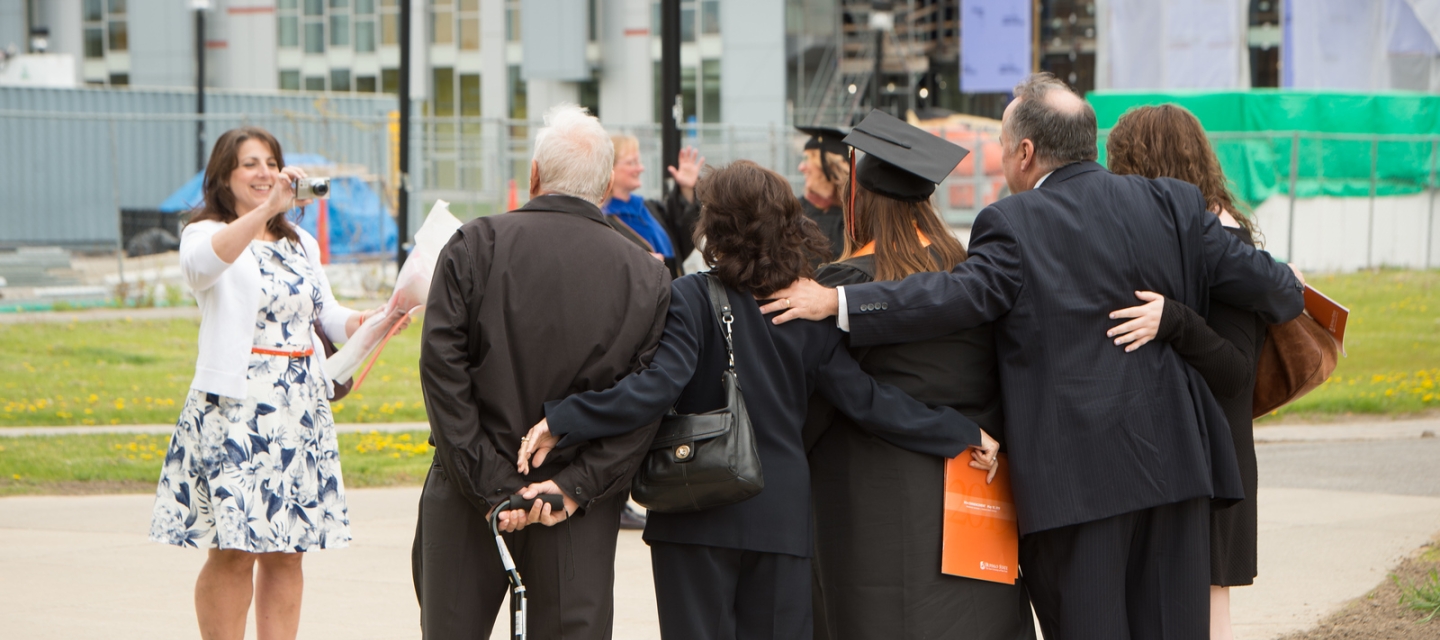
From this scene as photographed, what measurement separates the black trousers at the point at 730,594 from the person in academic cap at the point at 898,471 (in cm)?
18

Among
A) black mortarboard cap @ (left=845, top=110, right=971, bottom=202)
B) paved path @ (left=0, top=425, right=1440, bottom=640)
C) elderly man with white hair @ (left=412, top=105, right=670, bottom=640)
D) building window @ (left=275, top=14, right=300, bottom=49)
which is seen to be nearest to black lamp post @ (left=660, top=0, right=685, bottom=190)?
paved path @ (left=0, top=425, right=1440, bottom=640)

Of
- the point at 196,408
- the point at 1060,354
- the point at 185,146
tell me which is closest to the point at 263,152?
the point at 196,408

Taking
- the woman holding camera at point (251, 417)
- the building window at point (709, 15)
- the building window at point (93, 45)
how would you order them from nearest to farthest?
the woman holding camera at point (251, 417) < the building window at point (709, 15) < the building window at point (93, 45)

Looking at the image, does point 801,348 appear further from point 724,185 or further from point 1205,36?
point 1205,36

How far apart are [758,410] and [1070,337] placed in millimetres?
842

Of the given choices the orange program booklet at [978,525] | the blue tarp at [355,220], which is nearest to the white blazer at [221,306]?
the orange program booklet at [978,525]

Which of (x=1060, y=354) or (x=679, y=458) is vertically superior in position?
(x=1060, y=354)

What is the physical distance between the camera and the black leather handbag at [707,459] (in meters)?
3.25

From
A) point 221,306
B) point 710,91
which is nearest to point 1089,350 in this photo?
point 221,306

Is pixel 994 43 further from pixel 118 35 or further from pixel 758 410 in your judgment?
pixel 758 410

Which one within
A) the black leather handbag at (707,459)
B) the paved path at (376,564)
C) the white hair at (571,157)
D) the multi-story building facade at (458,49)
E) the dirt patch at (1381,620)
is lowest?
the paved path at (376,564)

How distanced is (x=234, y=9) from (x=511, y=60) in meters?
9.78

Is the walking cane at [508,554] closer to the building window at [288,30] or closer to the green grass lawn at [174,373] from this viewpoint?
the green grass lawn at [174,373]

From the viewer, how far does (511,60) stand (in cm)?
4197
